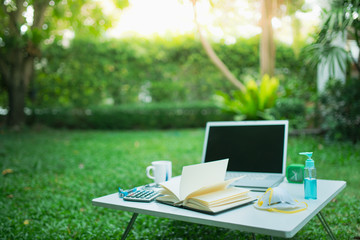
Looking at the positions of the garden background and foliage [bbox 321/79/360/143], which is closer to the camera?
the garden background

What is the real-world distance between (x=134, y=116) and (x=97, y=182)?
5774 mm

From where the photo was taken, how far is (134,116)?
9.52m

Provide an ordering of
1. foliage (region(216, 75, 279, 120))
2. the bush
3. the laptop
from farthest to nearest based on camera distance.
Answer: the bush → foliage (region(216, 75, 279, 120)) → the laptop

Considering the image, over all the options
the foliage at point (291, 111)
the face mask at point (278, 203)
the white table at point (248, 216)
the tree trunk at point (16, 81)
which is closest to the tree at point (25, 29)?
the tree trunk at point (16, 81)

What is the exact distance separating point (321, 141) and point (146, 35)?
6542 mm

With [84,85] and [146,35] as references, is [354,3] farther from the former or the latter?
[84,85]

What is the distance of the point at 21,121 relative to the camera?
852cm

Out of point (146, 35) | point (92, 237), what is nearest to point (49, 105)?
point (146, 35)

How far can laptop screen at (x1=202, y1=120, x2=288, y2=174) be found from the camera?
6.63 ft

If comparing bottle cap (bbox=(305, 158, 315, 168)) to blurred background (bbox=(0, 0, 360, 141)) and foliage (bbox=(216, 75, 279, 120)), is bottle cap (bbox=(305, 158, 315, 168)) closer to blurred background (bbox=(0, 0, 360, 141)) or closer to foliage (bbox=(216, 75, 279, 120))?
foliage (bbox=(216, 75, 279, 120))

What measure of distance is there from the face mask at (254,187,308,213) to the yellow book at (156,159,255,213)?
0.28ft

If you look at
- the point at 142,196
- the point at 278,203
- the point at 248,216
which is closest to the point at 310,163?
the point at 278,203

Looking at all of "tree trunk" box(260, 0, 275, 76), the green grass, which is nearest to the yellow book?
the green grass

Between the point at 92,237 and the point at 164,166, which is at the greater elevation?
the point at 164,166
